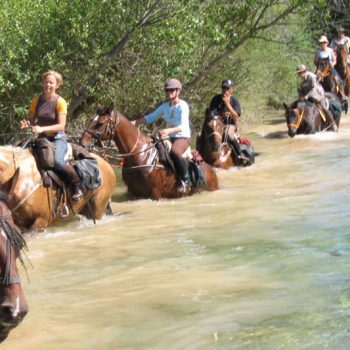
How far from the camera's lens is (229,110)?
A: 15789 mm

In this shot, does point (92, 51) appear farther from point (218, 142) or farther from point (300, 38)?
point (300, 38)

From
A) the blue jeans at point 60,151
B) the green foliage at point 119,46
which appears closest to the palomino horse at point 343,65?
the green foliage at point 119,46

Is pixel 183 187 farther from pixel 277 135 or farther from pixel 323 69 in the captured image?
pixel 323 69

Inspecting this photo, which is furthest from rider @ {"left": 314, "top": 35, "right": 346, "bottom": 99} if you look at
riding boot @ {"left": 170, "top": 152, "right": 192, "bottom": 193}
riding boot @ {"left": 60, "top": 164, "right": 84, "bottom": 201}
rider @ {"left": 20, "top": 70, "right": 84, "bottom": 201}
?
rider @ {"left": 20, "top": 70, "right": 84, "bottom": 201}

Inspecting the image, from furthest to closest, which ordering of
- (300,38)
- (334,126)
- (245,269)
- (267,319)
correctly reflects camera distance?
(300,38)
(334,126)
(245,269)
(267,319)

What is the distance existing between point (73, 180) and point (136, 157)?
2.30 meters

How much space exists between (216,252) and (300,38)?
16.2m

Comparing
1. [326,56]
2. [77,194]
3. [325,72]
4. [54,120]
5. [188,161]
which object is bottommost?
[188,161]

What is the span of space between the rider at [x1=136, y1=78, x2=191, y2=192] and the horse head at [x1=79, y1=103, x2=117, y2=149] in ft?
2.55

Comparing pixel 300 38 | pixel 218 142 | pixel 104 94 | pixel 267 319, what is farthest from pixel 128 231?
pixel 300 38

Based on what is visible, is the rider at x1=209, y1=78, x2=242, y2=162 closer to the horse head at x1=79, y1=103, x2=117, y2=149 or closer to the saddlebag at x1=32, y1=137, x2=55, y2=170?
the horse head at x1=79, y1=103, x2=117, y2=149

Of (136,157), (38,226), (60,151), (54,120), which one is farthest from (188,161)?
(38,226)

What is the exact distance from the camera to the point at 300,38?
78.8ft

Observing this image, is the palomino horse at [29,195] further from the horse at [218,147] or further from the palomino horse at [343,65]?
the palomino horse at [343,65]
